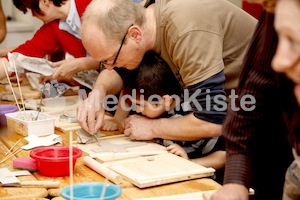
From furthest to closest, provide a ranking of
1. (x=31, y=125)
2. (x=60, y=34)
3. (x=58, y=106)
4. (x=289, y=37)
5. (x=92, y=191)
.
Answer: (x=60, y=34), (x=58, y=106), (x=31, y=125), (x=92, y=191), (x=289, y=37)

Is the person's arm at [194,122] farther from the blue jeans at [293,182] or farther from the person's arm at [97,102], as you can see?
the blue jeans at [293,182]

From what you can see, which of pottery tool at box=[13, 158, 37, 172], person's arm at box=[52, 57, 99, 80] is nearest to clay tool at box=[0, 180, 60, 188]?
pottery tool at box=[13, 158, 37, 172]

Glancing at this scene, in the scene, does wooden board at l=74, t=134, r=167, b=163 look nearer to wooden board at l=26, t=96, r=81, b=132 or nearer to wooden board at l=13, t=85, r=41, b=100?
wooden board at l=26, t=96, r=81, b=132

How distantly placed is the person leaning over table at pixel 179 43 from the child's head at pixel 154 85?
32mm

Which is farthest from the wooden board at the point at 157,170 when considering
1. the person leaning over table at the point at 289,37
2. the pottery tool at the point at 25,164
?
the person leaning over table at the point at 289,37

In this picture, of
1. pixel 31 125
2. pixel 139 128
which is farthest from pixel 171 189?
pixel 31 125

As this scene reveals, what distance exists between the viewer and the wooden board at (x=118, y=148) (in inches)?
77.7

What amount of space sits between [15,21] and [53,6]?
2.61m

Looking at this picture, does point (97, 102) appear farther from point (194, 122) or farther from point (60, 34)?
point (60, 34)

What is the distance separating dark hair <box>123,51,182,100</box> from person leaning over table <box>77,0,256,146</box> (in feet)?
0.09

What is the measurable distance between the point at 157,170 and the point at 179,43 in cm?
53

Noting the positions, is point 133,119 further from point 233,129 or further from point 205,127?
point 233,129

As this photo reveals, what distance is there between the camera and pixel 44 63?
2.91 m

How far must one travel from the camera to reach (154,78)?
2156 mm
